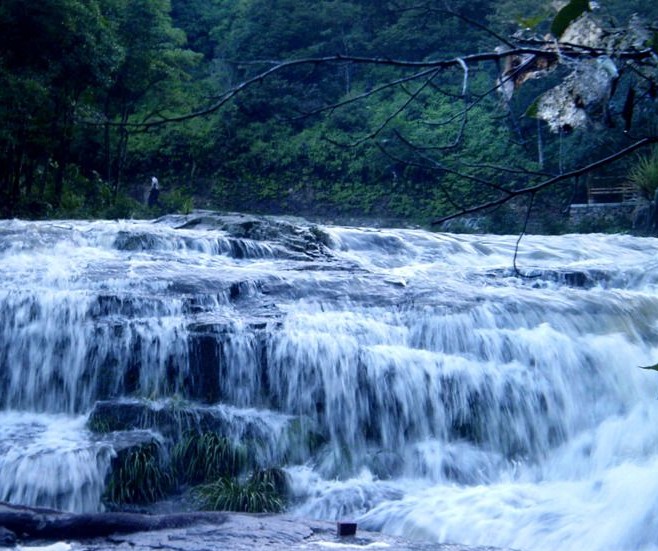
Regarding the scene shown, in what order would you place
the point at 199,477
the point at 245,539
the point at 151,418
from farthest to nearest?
the point at 151,418
the point at 199,477
the point at 245,539

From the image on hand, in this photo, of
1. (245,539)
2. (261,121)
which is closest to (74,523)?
(245,539)

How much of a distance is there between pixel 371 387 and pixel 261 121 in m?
30.3

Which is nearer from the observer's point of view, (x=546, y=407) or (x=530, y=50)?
(x=530, y=50)

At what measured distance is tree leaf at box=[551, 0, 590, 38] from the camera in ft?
6.04

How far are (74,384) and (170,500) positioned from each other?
2125 millimetres

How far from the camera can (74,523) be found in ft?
15.9

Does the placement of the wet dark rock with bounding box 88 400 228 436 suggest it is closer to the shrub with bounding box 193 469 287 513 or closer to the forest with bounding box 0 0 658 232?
the shrub with bounding box 193 469 287 513

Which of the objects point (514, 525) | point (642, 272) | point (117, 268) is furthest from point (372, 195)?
point (514, 525)

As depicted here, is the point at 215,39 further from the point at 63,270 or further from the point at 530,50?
the point at 530,50

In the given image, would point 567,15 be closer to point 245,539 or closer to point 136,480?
point 245,539

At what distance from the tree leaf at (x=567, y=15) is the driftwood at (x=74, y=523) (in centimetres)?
386

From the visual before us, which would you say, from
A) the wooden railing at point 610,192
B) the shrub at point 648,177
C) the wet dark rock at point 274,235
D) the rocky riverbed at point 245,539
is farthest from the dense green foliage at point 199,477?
the wooden railing at point 610,192

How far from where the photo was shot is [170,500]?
668cm

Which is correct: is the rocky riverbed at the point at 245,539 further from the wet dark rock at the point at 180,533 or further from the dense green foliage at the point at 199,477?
the dense green foliage at the point at 199,477
